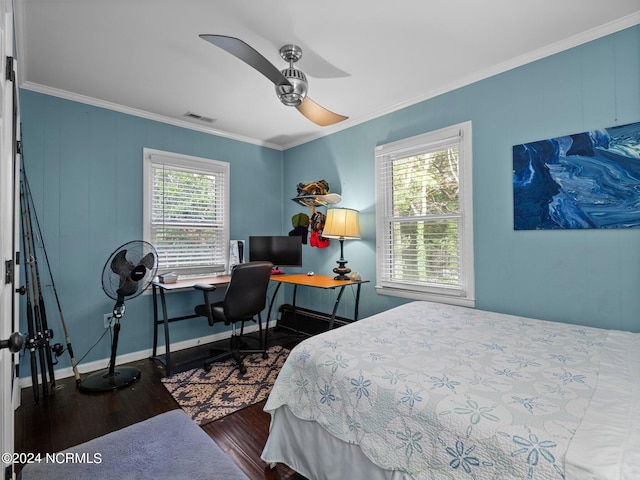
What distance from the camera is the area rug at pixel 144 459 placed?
103 centimetres

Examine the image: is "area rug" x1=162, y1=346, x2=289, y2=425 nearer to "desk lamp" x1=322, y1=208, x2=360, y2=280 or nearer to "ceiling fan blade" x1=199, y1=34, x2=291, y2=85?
"desk lamp" x1=322, y1=208, x2=360, y2=280

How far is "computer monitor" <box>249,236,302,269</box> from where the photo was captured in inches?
149

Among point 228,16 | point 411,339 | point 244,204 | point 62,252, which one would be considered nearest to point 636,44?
point 411,339

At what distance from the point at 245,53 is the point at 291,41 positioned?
626 millimetres

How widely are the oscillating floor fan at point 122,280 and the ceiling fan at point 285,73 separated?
171 centimetres

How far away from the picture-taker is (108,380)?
2.65 metres

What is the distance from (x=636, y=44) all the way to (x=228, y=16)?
243 cm

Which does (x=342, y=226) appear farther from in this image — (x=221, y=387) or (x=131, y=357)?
(x=131, y=357)

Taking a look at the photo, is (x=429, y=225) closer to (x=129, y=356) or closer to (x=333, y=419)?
(x=333, y=419)

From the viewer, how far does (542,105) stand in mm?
2240

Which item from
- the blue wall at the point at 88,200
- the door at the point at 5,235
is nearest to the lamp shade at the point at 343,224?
the blue wall at the point at 88,200

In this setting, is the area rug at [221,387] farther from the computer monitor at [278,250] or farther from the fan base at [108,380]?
the computer monitor at [278,250]

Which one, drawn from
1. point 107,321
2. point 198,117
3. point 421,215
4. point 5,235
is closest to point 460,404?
point 5,235

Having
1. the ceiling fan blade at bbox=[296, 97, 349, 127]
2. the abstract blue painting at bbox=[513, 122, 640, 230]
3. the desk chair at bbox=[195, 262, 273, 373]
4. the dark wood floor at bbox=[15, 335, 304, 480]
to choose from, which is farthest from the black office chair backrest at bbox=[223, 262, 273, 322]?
the abstract blue painting at bbox=[513, 122, 640, 230]
